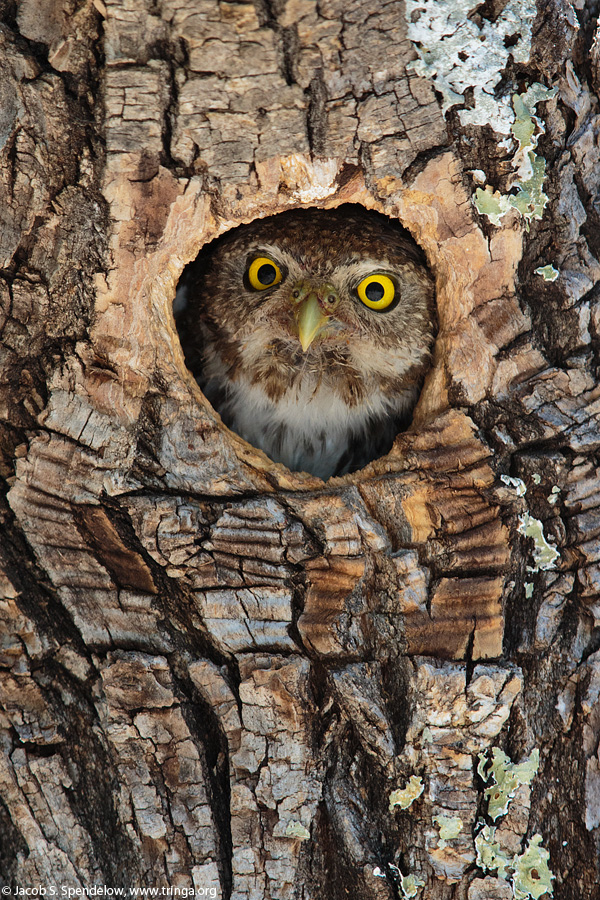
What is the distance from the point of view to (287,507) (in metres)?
2.21

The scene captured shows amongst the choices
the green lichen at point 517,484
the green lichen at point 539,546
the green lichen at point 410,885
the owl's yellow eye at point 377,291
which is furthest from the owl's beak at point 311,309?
the green lichen at point 410,885

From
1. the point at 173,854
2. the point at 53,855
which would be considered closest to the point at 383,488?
the point at 173,854

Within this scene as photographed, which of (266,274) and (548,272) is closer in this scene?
(548,272)

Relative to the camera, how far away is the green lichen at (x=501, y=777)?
2.08 meters

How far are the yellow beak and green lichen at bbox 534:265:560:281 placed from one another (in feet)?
3.15

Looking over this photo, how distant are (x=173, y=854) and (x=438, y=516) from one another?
1244 mm

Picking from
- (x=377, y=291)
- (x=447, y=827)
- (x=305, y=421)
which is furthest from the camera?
A: (x=305, y=421)

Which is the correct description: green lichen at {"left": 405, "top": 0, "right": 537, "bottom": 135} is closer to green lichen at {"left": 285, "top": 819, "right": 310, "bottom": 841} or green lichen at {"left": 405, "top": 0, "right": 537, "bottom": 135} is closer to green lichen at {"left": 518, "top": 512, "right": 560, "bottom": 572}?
green lichen at {"left": 518, "top": 512, "right": 560, "bottom": 572}

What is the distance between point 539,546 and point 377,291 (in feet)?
4.57

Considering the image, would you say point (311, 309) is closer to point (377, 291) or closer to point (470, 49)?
point (377, 291)

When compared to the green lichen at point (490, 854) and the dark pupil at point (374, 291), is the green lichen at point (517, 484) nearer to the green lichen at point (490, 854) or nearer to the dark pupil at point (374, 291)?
the green lichen at point (490, 854)

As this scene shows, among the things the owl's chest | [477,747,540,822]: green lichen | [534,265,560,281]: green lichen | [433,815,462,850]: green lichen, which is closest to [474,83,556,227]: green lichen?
[534,265,560,281]: green lichen

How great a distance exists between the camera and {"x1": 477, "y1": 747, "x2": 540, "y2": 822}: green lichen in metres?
2.08

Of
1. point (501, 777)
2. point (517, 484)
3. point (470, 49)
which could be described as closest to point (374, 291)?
point (470, 49)
